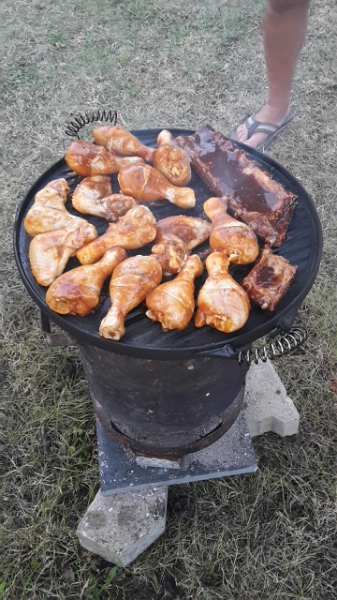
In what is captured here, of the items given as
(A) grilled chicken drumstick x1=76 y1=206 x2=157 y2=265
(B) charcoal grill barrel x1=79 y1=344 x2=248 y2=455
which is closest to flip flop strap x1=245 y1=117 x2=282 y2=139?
(B) charcoal grill barrel x1=79 y1=344 x2=248 y2=455

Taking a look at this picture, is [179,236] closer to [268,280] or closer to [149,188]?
[149,188]

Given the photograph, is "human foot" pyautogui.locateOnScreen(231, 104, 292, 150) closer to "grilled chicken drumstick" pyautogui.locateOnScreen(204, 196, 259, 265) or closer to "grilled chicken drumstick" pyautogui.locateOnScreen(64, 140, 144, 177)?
"grilled chicken drumstick" pyautogui.locateOnScreen(64, 140, 144, 177)

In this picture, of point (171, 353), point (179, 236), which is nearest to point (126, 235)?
point (179, 236)

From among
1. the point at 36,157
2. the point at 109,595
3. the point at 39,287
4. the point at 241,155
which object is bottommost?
the point at 109,595

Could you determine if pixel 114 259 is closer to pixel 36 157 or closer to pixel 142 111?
pixel 36 157

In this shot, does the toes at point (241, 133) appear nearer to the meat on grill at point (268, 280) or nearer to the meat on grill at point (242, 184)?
the meat on grill at point (242, 184)

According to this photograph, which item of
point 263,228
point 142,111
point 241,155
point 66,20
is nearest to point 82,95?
point 142,111
